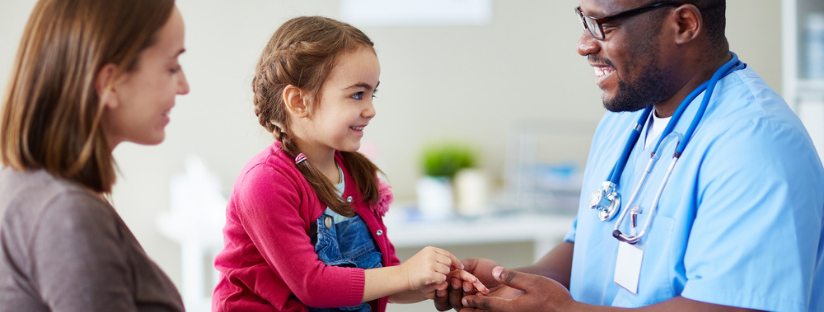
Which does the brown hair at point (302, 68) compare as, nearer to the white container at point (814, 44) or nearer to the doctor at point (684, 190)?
the doctor at point (684, 190)

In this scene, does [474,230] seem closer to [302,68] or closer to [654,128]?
[654,128]

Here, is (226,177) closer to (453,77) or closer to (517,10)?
(453,77)

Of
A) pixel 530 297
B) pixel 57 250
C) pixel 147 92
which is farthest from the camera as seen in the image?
pixel 530 297

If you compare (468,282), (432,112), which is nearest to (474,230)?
(432,112)

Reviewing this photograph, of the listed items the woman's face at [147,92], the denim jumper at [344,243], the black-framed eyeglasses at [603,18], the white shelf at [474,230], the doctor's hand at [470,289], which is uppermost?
the black-framed eyeglasses at [603,18]

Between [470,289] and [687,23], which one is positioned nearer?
[687,23]

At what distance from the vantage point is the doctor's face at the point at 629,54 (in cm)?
124

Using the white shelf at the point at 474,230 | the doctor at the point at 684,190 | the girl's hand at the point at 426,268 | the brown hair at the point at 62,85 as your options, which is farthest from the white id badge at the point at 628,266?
the white shelf at the point at 474,230

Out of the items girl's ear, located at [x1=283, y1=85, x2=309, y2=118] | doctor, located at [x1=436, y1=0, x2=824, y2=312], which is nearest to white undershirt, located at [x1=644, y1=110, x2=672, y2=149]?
doctor, located at [x1=436, y1=0, x2=824, y2=312]

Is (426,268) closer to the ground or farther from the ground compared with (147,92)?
closer to the ground

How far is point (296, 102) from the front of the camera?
132 cm

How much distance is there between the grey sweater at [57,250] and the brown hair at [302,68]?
0.48m

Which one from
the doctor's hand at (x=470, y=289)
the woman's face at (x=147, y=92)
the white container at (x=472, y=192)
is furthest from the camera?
the white container at (x=472, y=192)

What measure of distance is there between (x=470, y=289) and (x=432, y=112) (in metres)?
2.14
